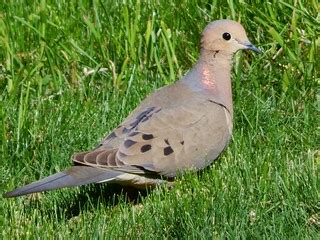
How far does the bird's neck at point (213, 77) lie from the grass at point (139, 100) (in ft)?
0.77

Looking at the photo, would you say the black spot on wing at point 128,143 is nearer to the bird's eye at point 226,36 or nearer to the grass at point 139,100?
the grass at point 139,100

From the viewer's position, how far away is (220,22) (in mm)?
5457

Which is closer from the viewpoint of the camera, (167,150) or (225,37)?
(167,150)

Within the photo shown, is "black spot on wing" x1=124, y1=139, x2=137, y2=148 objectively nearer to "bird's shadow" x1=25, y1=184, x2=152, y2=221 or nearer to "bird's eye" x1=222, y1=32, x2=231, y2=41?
"bird's shadow" x1=25, y1=184, x2=152, y2=221

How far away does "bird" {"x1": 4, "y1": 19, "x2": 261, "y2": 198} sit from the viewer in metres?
4.83

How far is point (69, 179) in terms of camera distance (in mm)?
4723

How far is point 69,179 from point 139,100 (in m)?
1.24

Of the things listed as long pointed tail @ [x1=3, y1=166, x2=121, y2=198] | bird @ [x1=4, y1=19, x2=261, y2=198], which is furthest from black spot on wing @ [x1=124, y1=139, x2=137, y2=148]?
long pointed tail @ [x1=3, y1=166, x2=121, y2=198]

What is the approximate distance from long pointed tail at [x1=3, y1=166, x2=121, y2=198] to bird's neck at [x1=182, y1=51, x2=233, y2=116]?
79 centimetres

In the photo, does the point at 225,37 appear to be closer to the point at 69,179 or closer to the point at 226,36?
the point at 226,36

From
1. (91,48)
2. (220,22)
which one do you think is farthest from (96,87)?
(220,22)

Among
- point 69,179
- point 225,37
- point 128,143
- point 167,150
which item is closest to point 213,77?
point 225,37

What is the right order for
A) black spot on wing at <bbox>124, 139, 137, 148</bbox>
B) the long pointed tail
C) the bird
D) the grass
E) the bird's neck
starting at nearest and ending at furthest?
the grass < the long pointed tail < the bird < black spot on wing at <bbox>124, 139, 137, 148</bbox> < the bird's neck

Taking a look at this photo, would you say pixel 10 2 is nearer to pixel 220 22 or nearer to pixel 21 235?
pixel 220 22
